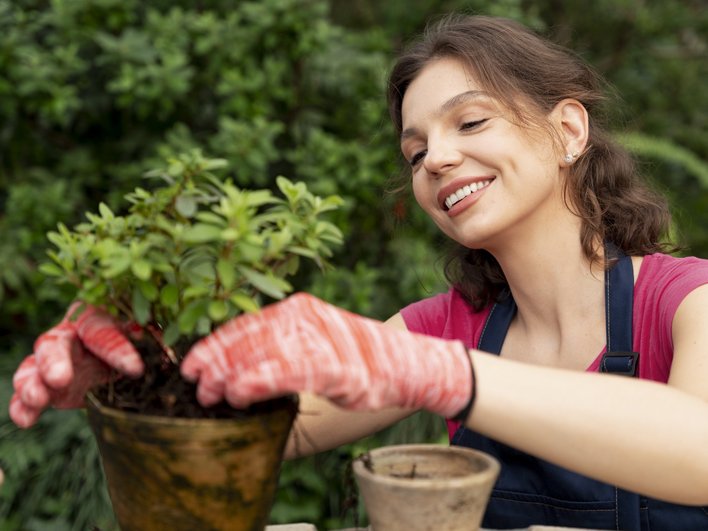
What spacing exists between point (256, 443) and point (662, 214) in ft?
4.52

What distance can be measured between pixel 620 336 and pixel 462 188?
46cm

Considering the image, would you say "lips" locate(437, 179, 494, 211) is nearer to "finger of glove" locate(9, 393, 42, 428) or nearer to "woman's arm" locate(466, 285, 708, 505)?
"woman's arm" locate(466, 285, 708, 505)

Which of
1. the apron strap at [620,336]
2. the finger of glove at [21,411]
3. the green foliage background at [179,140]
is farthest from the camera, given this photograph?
the green foliage background at [179,140]

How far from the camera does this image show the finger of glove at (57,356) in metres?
1.18

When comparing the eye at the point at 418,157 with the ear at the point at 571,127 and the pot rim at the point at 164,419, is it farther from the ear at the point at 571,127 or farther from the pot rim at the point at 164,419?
the pot rim at the point at 164,419

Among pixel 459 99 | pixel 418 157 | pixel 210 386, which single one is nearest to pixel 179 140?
pixel 418 157

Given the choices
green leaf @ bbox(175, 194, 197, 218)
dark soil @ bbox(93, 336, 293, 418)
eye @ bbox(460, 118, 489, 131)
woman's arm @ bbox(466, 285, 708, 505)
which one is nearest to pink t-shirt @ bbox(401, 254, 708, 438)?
woman's arm @ bbox(466, 285, 708, 505)

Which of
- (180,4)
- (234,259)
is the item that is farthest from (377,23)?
(234,259)

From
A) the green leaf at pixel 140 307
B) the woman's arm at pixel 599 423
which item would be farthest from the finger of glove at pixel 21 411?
the woman's arm at pixel 599 423

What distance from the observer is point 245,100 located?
2.95 m

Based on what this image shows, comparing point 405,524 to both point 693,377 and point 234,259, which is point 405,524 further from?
point 693,377

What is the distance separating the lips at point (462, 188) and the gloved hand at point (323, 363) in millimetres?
610

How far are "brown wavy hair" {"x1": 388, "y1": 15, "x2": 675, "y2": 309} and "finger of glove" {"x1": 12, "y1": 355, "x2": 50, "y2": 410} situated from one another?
1.07 metres

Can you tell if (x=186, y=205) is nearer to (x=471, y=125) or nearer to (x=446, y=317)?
(x=471, y=125)
